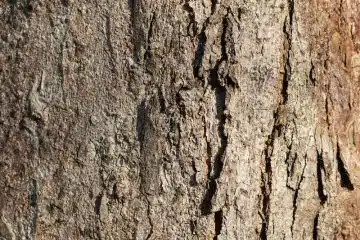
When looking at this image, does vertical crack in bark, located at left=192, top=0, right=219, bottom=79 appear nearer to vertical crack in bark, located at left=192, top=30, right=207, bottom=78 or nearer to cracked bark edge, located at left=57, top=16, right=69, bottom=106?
vertical crack in bark, located at left=192, top=30, right=207, bottom=78

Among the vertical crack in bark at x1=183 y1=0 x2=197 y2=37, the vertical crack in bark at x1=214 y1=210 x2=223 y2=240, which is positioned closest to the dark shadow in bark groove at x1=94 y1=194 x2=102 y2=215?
the vertical crack in bark at x1=214 y1=210 x2=223 y2=240

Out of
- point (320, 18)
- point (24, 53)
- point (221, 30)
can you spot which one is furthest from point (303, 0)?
point (24, 53)

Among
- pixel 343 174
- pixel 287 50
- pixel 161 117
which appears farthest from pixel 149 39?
pixel 343 174

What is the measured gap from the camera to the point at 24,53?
49.3 inches

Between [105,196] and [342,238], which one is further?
[342,238]

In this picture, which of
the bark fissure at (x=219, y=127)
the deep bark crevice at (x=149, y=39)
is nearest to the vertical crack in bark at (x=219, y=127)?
the bark fissure at (x=219, y=127)

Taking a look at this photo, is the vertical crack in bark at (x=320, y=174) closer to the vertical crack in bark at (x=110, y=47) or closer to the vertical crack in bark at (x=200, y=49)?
the vertical crack in bark at (x=200, y=49)

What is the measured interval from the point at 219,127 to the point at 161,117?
0.11 metres

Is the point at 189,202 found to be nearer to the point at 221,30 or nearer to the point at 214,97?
the point at 214,97

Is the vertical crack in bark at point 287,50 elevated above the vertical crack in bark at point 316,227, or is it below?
above

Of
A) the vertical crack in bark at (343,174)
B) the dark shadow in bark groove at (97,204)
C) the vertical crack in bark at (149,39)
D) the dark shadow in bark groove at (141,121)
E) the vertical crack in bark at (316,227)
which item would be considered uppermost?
the vertical crack in bark at (149,39)

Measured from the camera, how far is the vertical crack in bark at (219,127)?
120 cm

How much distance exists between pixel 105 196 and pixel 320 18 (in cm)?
55

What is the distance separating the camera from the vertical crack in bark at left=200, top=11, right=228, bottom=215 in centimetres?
120
